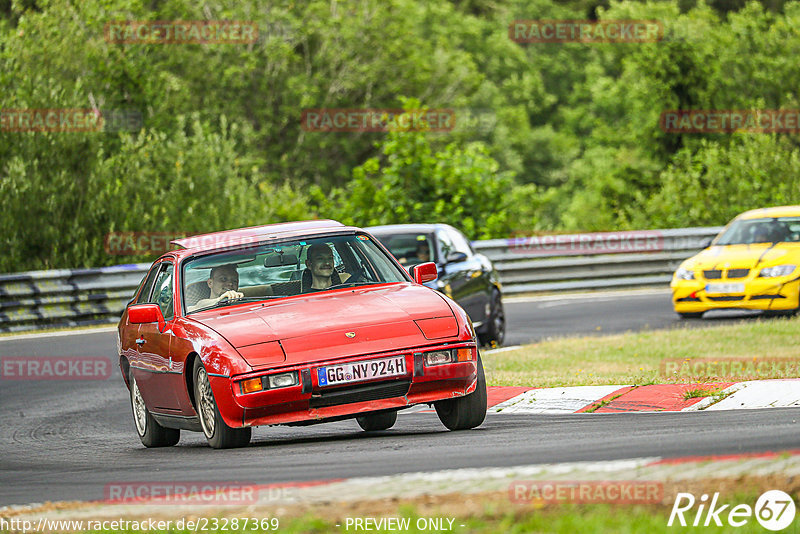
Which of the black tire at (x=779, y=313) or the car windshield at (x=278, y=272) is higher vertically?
the car windshield at (x=278, y=272)

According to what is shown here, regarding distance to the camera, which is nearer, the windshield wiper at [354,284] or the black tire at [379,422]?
the windshield wiper at [354,284]

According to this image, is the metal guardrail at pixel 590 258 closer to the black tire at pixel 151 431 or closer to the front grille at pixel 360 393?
the black tire at pixel 151 431

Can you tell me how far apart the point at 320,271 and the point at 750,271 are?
10.0 meters

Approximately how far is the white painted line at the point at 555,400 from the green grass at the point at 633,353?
0.38m

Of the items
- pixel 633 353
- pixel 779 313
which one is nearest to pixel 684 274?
pixel 779 313

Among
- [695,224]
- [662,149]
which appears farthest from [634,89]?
[695,224]

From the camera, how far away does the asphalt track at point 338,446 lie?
632 centimetres

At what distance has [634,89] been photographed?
159 feet

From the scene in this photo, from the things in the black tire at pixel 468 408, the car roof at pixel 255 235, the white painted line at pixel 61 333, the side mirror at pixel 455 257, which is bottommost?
the white painted line at pixel 61 333

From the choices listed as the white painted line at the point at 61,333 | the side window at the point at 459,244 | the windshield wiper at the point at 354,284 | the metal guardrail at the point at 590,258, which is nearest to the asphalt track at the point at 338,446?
the windshield wiper at the point at 354,284

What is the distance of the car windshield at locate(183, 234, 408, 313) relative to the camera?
8961mm

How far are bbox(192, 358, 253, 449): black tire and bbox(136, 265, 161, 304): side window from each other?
182 centimetres

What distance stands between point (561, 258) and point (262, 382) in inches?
742

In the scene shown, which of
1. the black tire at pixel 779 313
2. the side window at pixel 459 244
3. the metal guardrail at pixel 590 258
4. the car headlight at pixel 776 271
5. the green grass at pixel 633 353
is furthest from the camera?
the metal guardrail at pixel 590 258
